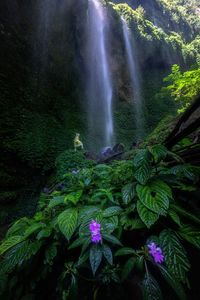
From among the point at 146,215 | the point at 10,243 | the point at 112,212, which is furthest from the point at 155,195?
the point at 10,243

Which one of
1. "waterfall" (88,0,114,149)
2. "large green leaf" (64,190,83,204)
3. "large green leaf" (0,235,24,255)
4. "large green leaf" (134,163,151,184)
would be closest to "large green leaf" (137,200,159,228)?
"large green leaf" (134,163,151,184)

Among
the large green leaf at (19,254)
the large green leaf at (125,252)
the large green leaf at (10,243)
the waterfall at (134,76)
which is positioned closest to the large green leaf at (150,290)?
the large green leaf at (125,252)

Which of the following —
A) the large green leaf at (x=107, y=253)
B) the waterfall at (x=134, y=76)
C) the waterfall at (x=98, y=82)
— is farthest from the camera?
the waterfall at (x=134, y=76)

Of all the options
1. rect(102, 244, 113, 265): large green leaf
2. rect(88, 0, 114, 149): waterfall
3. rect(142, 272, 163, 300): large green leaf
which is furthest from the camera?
rect(88, 0, 114, 149): waterfall

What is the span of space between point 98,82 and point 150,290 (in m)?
10.7

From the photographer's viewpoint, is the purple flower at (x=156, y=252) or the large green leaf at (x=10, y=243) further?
the large green leaf at (x=10, y=243)

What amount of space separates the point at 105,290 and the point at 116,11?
13.9 m

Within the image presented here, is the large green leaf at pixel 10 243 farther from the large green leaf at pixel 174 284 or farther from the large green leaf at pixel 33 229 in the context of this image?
the large green leaf at pixel 174 284

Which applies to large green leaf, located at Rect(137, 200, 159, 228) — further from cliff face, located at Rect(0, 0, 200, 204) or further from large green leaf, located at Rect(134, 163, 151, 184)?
cliff face, located at Rect(0, 0, 200, 204)

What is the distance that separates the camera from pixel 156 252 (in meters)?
0.82

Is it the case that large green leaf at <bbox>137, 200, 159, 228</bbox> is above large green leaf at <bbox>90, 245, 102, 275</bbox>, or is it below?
above

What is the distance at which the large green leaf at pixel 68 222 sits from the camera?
3.26 feet

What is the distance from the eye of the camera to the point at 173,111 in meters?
13.8

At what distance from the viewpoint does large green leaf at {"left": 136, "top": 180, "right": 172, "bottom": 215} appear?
948 mm
